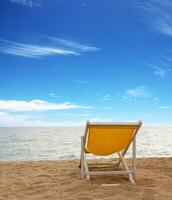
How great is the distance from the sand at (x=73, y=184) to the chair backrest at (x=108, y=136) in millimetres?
490

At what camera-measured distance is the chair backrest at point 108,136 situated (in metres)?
5.22

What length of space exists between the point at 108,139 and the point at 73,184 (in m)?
0.84

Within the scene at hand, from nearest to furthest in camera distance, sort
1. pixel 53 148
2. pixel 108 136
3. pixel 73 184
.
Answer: pixel 73 184 → pixel 108 136 → pixel 53 148

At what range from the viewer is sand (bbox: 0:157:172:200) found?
4559 mm

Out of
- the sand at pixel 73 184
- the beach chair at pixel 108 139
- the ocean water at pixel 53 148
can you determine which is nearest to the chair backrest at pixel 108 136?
the beach chair at pixel 108 139

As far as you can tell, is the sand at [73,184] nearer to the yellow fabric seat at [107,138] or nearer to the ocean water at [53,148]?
the yellow fabric seat at [107,138]

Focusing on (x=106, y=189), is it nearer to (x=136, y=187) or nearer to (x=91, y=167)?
(x=136, y=187)

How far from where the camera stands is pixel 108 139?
538cm

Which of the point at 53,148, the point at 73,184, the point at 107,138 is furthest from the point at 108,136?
the point at 53,148

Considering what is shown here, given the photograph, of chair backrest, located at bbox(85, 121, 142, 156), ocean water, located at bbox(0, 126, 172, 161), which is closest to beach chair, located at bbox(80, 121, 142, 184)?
chair backrest, located at bbox(85, 121, 142, 156)

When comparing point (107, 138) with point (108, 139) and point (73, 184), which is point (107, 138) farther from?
point (73, 184)

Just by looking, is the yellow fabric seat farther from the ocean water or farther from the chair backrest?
the ocean water

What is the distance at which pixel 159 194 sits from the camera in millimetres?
4590

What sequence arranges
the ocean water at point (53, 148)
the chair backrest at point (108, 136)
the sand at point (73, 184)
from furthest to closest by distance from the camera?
the ocean water at point (53, 148)
the chair backrest at point (108, 136)
the sand at point (73, 184)
